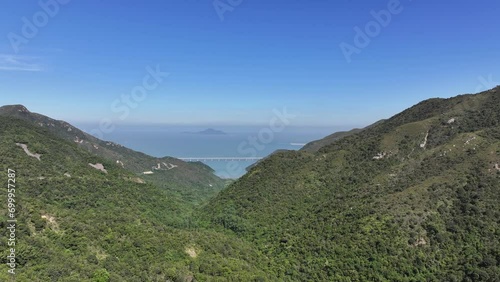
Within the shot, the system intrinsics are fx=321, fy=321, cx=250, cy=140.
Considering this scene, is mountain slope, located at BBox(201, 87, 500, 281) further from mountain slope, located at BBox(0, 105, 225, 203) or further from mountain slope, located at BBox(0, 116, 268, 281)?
mountain slope, located at BBox(0, 105, 225, 203)

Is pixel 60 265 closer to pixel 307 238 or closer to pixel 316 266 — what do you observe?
pixel 316 266

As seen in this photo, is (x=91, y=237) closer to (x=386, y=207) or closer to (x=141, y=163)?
(x=386, y=207)

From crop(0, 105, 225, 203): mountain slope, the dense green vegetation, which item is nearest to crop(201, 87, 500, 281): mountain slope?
the dense green vegetation

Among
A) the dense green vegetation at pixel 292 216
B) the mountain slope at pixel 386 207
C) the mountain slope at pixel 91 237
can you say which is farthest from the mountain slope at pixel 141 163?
the mountain slope at pixel 91 237

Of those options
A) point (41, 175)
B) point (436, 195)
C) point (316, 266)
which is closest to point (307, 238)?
point (316, 266)

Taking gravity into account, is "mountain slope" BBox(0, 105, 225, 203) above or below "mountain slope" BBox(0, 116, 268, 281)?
above

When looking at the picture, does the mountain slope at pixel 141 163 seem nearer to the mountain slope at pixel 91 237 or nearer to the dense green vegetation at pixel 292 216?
the dense green vegetation at pixel 292 216
